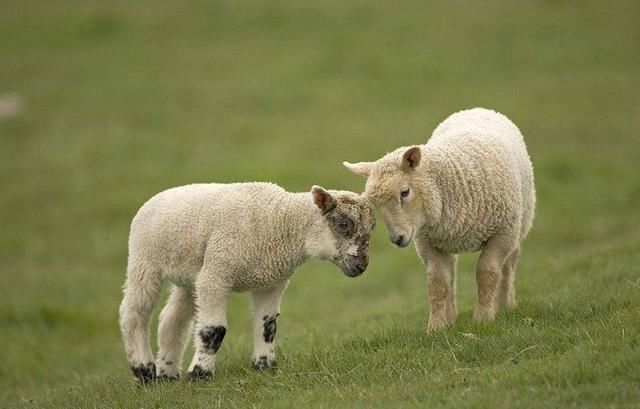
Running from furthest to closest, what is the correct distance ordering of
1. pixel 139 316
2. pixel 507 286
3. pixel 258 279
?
pixel 507 286 → pixel 139 316 → pixel 258 279

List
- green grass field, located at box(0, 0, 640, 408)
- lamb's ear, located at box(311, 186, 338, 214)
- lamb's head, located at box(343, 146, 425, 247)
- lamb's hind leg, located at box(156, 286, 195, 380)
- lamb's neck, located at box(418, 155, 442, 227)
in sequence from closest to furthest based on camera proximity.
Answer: green grass field, located at box(0, 0, 640, 408)
lamb's ear, located at box(311, 186, 338, 214)
lamb's head, located at box(343, 146, 425, 247)
lamb's neck, located at box(418, 155, 442, 227)
lamb's hind leg, located at box(156, 286, 195, 380)

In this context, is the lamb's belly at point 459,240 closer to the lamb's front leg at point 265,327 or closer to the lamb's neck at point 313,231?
the lamb's neck at point 313,231

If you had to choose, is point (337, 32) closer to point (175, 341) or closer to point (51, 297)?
point (51, 297)

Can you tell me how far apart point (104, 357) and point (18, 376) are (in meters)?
1.30

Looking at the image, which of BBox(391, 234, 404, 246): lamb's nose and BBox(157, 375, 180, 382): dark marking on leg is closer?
BBox(391, 234, 404, 246): lamb's nose

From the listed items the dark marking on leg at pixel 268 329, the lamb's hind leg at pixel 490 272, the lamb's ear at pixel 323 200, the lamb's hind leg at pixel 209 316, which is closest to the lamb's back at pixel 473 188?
the lamb's hind leg at pixel 490 272

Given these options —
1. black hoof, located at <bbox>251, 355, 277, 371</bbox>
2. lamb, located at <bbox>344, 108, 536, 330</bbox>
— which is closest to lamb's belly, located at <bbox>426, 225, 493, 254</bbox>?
lamb, located at <bbox>344, 108, 536, 330</bbox>

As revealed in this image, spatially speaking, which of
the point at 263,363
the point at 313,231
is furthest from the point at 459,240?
the point at 263,363

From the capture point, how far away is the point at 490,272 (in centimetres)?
945

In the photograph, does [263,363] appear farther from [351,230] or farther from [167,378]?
[351,230]

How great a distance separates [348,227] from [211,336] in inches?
61.7

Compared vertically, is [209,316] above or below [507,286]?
above

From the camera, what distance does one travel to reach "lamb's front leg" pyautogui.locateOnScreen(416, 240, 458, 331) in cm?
961

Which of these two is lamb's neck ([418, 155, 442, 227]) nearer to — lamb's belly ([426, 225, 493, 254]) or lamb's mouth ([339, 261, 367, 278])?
lamb's belly ([426, 225, 493, 254])
